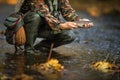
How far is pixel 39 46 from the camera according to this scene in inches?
301

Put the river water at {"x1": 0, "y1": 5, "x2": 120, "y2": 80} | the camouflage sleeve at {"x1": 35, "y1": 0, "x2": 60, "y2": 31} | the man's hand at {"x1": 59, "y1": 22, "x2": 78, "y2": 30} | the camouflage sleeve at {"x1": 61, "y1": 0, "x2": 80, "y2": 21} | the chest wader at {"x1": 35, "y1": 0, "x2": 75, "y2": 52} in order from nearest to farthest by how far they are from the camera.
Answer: the river water at {"x1": 0, "y1": 5, "x2": 120, "y2": 80} < the man's hand at {"x1": 59, "y1": 22, "x2": 78, "y2": 30} < the camouflage sleeve at {"x1": 35, "y1": 0, "x2": 60, "y2": 31} < the chest wader at {"x1": 35, "y1": 0, "x2": 75, "y2": 52} < the camouflage sleeve at {"x1": 61, "y1": 0, "x2": 80, "y2": 21}

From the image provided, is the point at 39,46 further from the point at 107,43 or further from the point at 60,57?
the point at 107,43

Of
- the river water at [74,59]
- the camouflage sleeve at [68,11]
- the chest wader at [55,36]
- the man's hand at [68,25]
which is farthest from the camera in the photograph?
the camouflage sleeve at [68,11]

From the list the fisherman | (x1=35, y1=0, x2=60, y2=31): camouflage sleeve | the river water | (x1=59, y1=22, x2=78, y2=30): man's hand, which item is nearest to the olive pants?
the fisherman

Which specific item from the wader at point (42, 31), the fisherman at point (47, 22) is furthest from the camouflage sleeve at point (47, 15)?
the wader at point (42, 31)

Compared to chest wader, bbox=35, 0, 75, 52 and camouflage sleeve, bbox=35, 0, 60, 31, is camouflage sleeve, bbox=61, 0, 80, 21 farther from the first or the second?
camouflage sleeve, bbox=35, 0, 60, 31

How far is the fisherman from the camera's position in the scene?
675 cm

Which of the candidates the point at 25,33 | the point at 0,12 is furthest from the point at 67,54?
the point at 0,12

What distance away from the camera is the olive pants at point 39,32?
6.93 meters

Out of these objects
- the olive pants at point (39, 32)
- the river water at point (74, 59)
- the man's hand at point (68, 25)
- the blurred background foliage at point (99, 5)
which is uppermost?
the man's hand at point (68, 25)

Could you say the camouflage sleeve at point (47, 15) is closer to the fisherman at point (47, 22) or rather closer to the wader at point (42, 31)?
the fisherman at point (47, 22)

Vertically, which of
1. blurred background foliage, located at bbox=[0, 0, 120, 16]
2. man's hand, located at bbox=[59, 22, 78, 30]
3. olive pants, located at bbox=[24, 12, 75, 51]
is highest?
man's hand, located at bbox=[59, 22, 78, 30]

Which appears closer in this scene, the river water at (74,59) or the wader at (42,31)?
the river water at (74,59)

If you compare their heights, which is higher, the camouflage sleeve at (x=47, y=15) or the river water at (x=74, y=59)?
the camouflage sleeve at (x=47, y=15)
